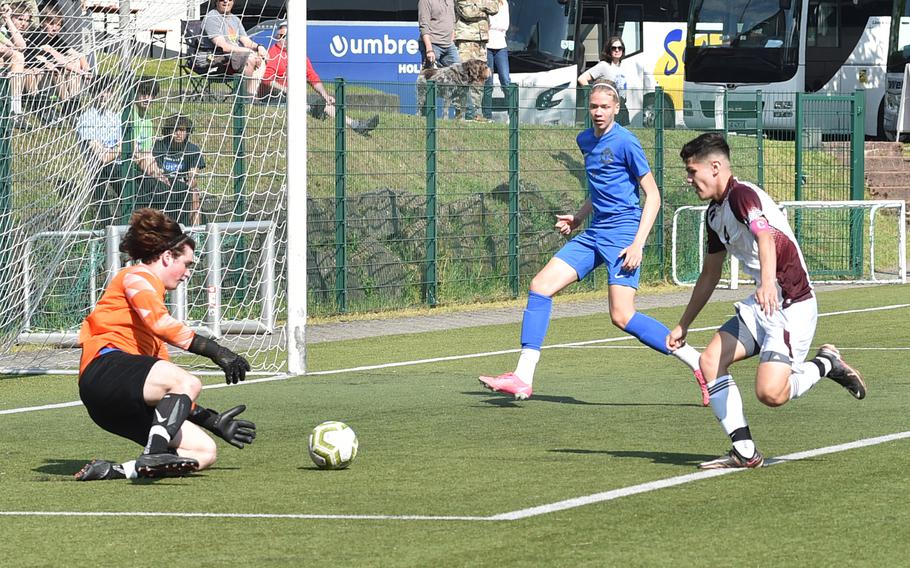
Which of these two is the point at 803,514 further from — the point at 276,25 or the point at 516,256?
the point at 516,256

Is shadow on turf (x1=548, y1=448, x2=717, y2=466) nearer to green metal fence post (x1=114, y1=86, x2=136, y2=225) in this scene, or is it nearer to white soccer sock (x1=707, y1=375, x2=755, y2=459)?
white soccer sock (x1=707, y1=375, x2=755, y2=459)

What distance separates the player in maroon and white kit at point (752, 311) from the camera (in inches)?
302

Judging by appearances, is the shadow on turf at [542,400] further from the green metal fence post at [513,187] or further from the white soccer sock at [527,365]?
the green metal fence post at [513,187]

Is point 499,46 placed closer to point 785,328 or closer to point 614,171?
point 614,171

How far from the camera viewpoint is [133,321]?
809cm

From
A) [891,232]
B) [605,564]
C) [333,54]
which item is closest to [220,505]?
[605,564]

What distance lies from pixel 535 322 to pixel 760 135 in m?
13.8

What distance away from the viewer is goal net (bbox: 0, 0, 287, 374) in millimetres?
13141

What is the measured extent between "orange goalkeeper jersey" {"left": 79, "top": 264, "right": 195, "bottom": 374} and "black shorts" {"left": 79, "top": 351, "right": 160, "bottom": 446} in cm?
10

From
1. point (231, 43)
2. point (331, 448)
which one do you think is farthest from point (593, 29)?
point (331, 448)

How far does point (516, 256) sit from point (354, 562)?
14.6 meters

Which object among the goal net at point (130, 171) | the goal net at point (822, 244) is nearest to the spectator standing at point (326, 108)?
the goal net at point (130, 171)

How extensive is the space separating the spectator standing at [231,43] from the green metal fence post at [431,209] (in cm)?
483

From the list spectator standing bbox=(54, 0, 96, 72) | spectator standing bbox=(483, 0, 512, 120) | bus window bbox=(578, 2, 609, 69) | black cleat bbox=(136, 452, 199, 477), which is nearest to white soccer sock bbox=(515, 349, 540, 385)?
black cleat bbox=(136, 452, 199, 477)
